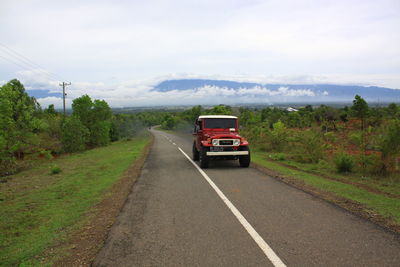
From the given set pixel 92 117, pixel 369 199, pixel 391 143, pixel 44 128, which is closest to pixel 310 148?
A: pixel 391 143

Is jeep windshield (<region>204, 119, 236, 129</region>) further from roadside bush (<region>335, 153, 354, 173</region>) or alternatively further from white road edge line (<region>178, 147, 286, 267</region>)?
white road edge line (<region>178, 147, 286, 267</region>)

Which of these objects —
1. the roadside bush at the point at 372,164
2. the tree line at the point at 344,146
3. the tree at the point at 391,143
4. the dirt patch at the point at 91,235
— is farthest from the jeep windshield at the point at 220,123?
the dirt patch at the point at 91,235

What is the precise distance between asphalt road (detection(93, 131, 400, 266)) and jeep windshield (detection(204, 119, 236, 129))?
20.1ft

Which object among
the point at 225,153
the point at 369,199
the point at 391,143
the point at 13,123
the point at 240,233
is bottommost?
the point at 369,199

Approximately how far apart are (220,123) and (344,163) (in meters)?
5.66

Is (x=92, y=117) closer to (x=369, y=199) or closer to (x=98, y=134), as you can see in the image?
(x=98, y=134)

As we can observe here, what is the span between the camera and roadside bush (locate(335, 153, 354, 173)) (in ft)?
41.2

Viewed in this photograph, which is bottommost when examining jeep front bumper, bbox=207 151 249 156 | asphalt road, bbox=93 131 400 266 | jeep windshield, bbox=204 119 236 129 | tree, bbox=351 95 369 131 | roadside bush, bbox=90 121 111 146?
roadside bush, bbox=90 121 111 146

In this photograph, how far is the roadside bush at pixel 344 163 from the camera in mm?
12570

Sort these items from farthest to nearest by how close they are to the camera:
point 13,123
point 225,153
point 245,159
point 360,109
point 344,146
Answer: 1. point 360,109
2. point 13,123
3. point 344,146
4. point 245,159
5. point 225,153

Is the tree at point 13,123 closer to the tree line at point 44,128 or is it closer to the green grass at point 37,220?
the tree line at point 44,128

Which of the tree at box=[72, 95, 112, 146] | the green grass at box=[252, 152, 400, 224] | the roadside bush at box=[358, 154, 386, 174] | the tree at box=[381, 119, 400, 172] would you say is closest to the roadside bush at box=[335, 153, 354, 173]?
the roadside bush at box=[358, 154, 386, 174]

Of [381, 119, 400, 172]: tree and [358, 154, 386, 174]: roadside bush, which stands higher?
[381, 119, 400, 172]: tree

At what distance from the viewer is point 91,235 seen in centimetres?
533
